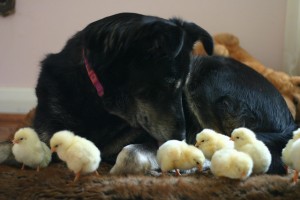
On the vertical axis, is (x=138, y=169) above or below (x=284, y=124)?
below

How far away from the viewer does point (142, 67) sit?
1.57 m

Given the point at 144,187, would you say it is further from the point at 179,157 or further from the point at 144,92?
the point at 144,92

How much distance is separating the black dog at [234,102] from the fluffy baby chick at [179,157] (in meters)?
0.41

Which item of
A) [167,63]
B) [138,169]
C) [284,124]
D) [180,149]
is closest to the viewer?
[180,149]

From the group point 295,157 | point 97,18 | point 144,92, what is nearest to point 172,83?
point 144,92

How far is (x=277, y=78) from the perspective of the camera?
2398 mm

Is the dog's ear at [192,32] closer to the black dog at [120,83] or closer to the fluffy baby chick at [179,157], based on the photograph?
the black dog at [120,83]

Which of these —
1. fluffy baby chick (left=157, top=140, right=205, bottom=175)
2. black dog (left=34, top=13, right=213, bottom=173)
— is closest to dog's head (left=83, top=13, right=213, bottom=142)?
black dog (left=34, top=13, right=213, bottom=173)

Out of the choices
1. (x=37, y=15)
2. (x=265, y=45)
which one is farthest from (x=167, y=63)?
(x=37, y=15)

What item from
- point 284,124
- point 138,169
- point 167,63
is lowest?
point 138,169

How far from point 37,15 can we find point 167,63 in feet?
5.45

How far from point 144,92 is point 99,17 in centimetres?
145

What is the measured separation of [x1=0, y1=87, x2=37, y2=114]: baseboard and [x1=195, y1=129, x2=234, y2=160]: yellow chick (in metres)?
1.83

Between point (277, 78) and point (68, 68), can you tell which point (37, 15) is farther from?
point (277, 78)
